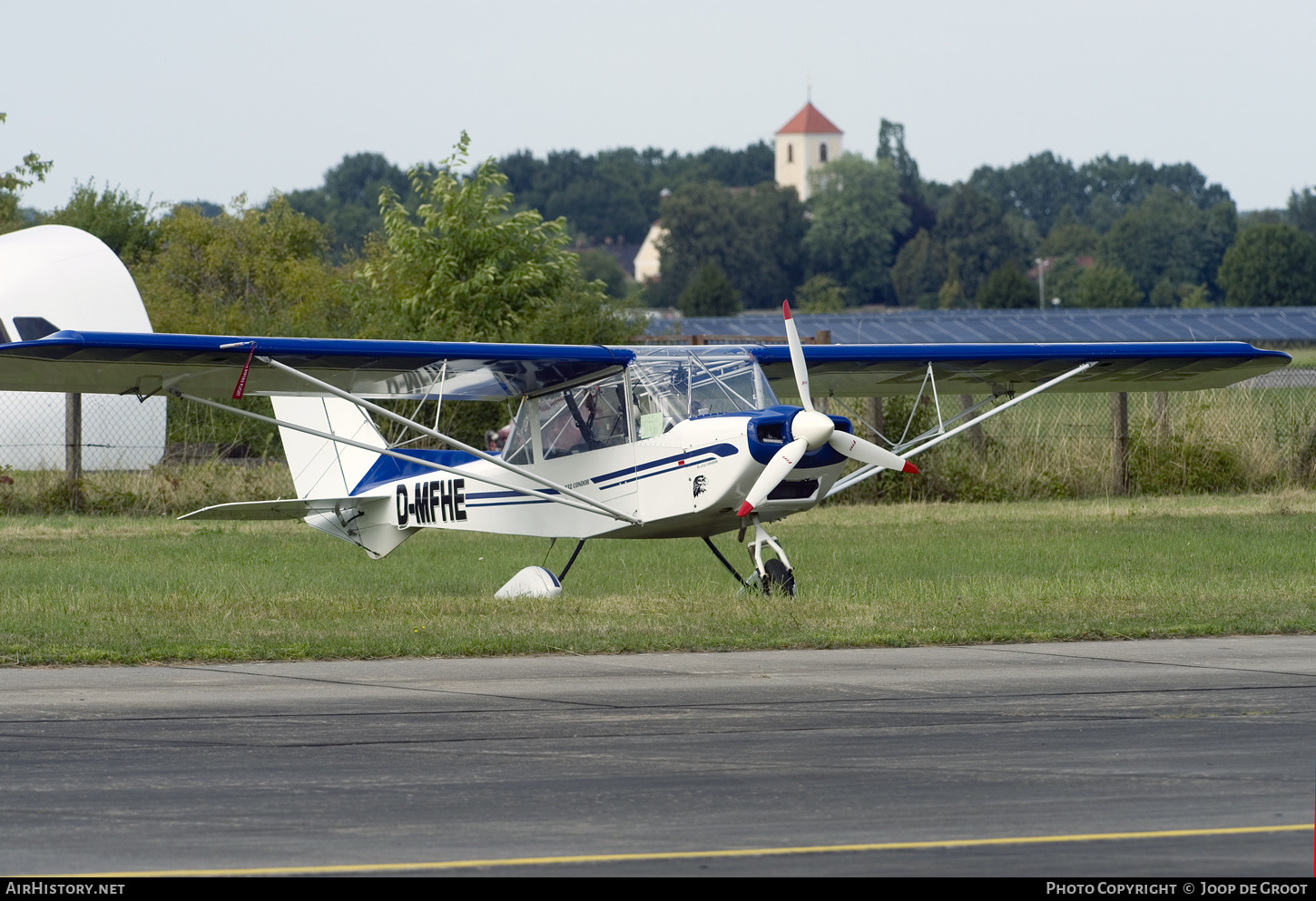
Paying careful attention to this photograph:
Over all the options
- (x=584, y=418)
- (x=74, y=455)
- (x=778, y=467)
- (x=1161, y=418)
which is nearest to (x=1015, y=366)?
(x=584, y=418)

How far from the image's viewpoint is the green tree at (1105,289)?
11531 cm

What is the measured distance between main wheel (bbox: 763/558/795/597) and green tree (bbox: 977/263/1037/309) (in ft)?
355

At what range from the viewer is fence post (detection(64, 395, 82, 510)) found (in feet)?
68.8

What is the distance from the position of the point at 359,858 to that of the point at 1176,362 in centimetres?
1229

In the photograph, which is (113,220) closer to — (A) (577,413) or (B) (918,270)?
(A) (577,413)

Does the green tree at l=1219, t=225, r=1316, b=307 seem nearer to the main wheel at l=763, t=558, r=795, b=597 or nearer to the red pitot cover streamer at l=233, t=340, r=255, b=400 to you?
the main wheel at l=763, t=558, r=795, b=597

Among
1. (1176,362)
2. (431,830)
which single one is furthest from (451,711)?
(1176,362)

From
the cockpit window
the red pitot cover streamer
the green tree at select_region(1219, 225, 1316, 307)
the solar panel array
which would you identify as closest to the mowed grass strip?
the cockpit window

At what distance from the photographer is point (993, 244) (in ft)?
496

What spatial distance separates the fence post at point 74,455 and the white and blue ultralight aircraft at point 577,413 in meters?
6.45

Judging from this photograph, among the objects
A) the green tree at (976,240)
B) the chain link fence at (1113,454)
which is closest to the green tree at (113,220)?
the chain link fence at (1113,454)

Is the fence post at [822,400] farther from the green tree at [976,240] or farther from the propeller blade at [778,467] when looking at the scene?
the green tree at [976,240]

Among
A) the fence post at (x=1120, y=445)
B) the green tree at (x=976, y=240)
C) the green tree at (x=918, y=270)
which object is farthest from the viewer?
the green tree at (x=918, y=270)
